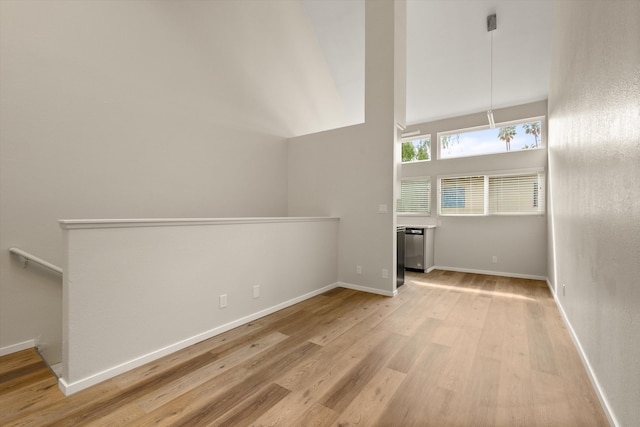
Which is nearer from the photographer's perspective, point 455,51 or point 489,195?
point 455,51

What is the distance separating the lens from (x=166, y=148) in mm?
3420

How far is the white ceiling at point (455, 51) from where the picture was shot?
13.6ft

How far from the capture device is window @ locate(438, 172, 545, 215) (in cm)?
513

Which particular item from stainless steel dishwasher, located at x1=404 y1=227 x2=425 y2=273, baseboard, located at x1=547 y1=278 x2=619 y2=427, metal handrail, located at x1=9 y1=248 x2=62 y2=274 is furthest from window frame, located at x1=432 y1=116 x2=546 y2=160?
metal handrail, located at x1=9 y1=248 x2=62 y2=274

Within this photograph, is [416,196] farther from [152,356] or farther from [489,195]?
[152,356]

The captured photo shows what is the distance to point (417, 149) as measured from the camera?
6512mm

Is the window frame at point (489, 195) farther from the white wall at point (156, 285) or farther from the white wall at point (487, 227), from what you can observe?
the white wall at point (156, 285)

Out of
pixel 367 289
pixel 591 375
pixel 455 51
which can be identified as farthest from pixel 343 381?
pixel 455 51

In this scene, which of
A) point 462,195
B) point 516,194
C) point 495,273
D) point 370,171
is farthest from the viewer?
point 462,195

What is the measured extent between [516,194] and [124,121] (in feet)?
20.2

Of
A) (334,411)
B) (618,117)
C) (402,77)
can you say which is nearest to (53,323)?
(334,411)

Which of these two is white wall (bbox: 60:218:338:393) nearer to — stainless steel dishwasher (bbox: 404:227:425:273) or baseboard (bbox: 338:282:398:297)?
baseboard (bbox: 338:282:398:297)

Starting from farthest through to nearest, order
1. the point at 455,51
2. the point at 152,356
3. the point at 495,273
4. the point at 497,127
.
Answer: the point at 497,127 < the point at 495,273 < the point at 455,51 < the point at 152,356

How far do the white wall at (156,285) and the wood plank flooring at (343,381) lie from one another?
5.5 inches
